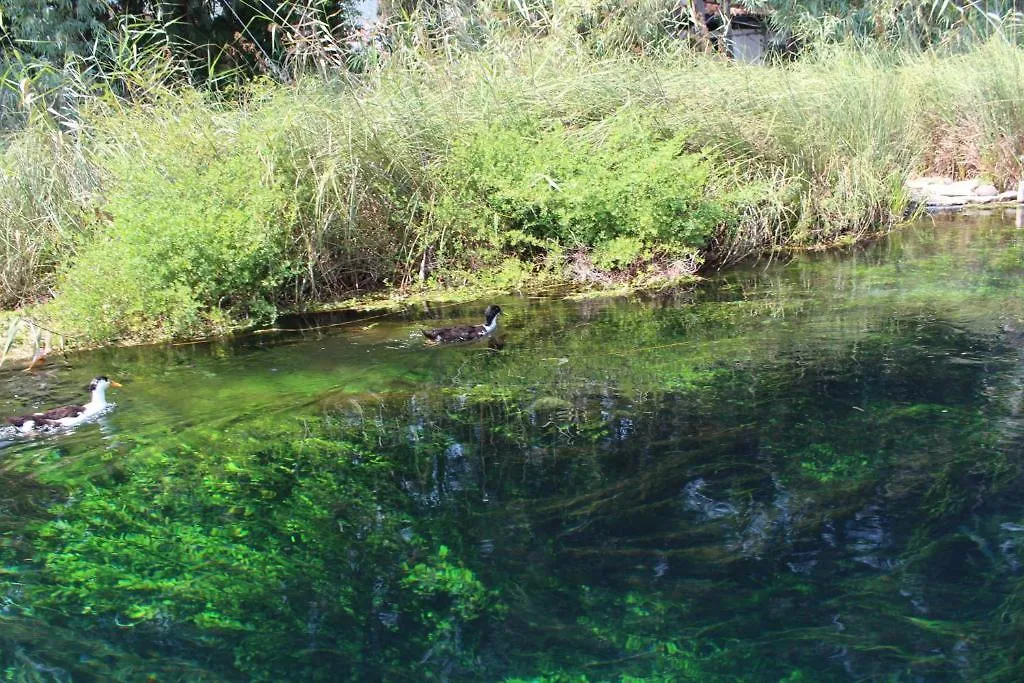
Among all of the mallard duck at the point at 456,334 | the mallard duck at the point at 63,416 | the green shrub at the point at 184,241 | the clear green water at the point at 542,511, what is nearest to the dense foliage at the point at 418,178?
the green shrub at the point at 184,241

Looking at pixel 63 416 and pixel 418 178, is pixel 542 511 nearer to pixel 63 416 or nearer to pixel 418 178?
pixel 63 416

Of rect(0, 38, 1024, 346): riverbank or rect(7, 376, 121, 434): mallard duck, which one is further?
rect(0, 38, 1024, 346): riverbank

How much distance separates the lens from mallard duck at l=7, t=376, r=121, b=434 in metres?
6.95

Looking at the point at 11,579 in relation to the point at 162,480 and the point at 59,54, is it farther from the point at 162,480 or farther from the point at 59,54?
the point at 59,54

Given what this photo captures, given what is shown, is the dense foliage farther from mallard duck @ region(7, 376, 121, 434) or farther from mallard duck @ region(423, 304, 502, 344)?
mallard duck @ region(7, 376, 121, 434)

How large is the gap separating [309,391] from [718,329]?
142 inches

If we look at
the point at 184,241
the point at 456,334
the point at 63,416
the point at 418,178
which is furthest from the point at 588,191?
the point at 63,416

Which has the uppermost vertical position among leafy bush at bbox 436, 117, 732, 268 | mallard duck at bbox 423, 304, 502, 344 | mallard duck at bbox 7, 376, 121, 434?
leafy bush at bbox 436, 117, 732, 268

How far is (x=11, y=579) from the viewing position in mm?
5070

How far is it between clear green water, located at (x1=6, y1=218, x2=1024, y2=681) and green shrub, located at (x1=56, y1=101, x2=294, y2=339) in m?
0.95

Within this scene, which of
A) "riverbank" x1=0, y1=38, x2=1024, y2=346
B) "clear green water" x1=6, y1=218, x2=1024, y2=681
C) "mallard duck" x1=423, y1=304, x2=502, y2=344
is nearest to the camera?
"clear green water" x1=6, y1=218, x2=1024, y2=681

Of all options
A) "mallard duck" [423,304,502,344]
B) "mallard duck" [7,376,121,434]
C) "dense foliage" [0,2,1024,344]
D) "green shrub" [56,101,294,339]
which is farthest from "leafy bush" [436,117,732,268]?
"mallard duck" [7,376,121,434]

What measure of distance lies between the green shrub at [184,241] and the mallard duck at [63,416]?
215 cm

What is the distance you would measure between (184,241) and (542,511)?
5.55 m
